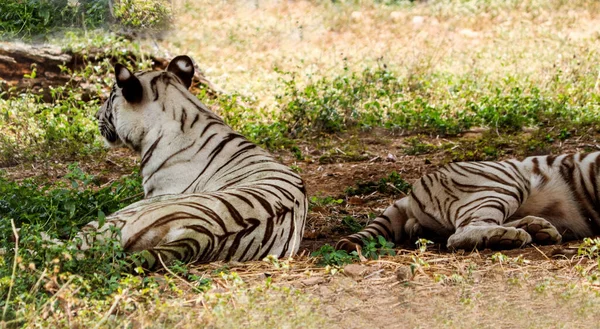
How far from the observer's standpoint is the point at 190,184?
5.82 meters

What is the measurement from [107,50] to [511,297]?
7456 millimetres

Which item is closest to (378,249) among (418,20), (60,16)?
(60,16)

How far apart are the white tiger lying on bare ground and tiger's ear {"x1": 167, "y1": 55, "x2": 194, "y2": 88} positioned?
1893 millimetres

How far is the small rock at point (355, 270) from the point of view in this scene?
14.4 feet

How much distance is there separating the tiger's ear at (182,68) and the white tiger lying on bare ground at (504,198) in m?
1.89

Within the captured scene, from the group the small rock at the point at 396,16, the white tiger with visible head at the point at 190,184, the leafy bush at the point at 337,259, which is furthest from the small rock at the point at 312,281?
the small rock at the point at 396,16

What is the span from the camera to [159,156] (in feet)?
19.5

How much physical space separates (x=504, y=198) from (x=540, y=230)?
0.39 m

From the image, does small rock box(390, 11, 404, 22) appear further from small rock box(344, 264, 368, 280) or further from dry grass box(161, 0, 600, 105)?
small rock box(344, 264, 368, 280)

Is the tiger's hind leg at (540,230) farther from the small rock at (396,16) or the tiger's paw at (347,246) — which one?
the small rock at (396,16)

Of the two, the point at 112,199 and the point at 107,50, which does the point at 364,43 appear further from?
the point at 112,199

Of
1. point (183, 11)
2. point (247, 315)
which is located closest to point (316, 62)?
point (183, 11)

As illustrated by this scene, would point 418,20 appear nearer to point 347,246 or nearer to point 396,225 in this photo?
point 396,225

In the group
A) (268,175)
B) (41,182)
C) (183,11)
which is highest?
(183,11)
